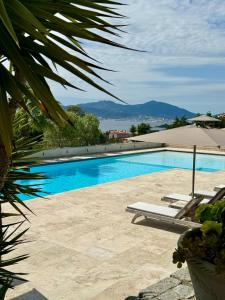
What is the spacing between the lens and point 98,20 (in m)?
2.17

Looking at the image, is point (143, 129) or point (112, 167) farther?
point (143, 129)

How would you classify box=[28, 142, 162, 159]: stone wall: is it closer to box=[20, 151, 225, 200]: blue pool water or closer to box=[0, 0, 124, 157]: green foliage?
box=[20, 151, 225, 200]: blue pool water

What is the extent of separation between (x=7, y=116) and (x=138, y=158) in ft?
67.2

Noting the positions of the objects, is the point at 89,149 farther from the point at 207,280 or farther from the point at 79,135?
the point at 207,280

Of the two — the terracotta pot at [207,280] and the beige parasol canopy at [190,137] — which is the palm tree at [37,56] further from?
the beige parasol canopy at [190,137]

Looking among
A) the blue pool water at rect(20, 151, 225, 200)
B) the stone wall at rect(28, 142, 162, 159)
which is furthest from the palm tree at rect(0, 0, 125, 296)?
the stone wall at rect(28, 142, 162, 159)

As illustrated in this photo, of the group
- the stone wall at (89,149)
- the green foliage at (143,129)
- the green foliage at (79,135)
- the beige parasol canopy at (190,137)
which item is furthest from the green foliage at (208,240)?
the green foliage at (143,129)

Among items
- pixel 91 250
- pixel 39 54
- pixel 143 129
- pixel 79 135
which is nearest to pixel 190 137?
pixel 91 250

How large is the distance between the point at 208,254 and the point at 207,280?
0.17 meters

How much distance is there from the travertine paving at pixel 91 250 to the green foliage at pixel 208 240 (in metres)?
2.59

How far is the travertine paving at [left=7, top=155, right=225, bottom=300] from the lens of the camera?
5.21 m

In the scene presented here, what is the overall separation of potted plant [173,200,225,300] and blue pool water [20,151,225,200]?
11.9 meters

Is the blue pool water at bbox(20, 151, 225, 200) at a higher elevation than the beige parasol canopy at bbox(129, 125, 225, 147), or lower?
lower

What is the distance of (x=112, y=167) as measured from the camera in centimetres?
1920
